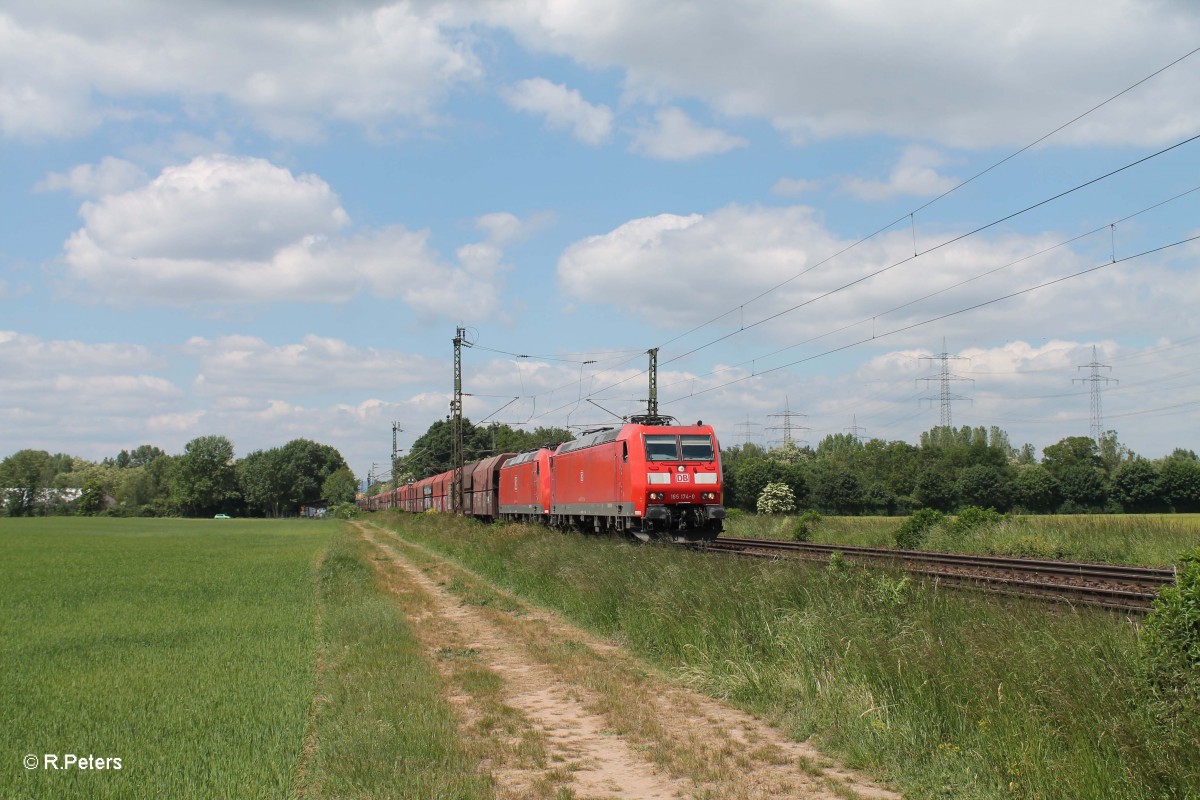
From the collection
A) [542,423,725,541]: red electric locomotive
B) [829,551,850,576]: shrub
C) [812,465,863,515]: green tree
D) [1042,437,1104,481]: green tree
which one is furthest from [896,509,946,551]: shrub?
[1042,437,1104,481]: green tree

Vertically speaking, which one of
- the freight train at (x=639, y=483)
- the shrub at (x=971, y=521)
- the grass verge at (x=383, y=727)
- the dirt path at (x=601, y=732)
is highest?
the freight train at (x=639, y=483)

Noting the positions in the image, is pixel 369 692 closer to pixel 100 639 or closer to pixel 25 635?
pixel 100 639

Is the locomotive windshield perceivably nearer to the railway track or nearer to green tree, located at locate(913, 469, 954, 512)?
the railway track

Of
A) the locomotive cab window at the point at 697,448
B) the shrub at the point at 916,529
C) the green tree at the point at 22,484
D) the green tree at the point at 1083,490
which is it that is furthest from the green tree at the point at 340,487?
the shrub at the point at 916,529

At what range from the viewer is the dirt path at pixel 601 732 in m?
7.05

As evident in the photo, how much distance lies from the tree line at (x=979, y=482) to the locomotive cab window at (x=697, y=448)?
4974cm

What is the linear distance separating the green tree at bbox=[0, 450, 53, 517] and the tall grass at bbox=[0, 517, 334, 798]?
498 feet

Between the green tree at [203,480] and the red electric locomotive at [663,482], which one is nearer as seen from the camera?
the red electric locomotive at [663,482]

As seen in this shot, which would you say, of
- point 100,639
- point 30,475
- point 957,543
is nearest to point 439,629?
point 100,639

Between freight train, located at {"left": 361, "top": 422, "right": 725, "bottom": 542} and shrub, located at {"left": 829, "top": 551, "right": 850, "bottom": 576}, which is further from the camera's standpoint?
freight train, located at {"left": 361, "top": 422, "right": 725, "bottom": 542}

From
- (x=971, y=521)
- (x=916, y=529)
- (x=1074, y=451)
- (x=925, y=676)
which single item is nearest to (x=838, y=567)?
(x=925, y=676)

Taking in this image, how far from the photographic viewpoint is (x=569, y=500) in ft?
111

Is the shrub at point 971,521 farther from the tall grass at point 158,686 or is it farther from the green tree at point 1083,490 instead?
the green tree at point 1083,490
